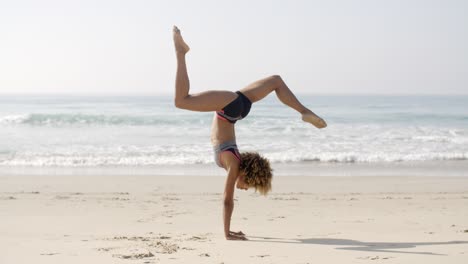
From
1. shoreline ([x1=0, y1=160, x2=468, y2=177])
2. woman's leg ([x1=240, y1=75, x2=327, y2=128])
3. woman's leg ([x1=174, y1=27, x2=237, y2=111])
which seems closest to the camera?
woman's leg ([x1=174, y1=27, x2=237, y2=111])

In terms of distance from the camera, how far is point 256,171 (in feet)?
18.9

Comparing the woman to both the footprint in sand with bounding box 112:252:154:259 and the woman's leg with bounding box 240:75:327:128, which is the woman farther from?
the footprint in sand with bounding box 112:252:154:259

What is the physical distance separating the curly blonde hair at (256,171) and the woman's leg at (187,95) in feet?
2.07

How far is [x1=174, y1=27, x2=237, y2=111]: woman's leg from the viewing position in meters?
5.40

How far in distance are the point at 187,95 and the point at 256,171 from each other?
105 centimetres

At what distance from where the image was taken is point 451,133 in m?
24.1

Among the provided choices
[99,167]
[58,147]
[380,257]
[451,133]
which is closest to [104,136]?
[58,147]

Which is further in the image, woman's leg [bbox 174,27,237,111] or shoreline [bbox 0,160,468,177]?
shoreline [bbox 0,160,468,177]

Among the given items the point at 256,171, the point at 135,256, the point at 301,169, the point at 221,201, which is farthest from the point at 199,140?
the point at 135,256

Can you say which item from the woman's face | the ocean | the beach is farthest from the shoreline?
the woman's face

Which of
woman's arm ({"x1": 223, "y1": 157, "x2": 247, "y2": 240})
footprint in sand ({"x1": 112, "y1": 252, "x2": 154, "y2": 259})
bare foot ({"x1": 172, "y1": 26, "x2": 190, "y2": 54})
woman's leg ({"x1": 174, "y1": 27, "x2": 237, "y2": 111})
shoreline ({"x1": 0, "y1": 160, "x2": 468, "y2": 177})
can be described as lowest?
shoreline ({"x1": 0, "y1": 160, "x2": 468, "y2": 177})

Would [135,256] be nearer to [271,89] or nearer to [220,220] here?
[271,89]

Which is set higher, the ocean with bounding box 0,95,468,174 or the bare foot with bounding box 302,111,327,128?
the bare foot with bounding box 302,111,327,128

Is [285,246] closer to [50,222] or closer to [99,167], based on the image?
[50,222]
